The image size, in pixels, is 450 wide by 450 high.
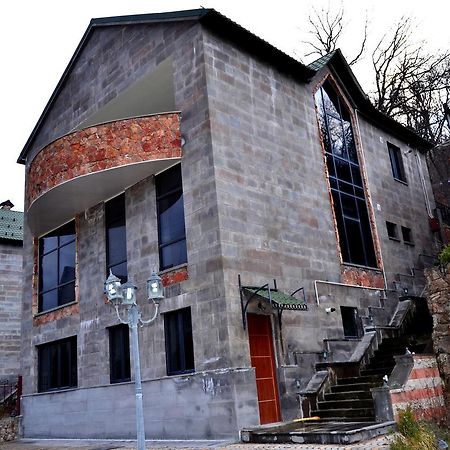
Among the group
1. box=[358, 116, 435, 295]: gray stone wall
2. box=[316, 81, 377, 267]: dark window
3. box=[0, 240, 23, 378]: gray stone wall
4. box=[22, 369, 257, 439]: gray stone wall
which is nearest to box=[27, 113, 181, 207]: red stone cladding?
box=[316, 81, 377, 267]: dark window

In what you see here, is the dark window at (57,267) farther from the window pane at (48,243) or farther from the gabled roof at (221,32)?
the gabled roof at (221,32)

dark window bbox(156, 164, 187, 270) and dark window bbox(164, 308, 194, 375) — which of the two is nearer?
dark window bbox(164, 308, 194, 375)

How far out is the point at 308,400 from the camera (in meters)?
12.9

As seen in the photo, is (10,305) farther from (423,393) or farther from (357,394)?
(423,393)

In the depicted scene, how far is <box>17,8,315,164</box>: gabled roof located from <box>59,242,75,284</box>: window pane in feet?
20.6

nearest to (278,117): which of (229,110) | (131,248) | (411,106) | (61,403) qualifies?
(229,110)

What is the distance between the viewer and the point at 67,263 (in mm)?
18203

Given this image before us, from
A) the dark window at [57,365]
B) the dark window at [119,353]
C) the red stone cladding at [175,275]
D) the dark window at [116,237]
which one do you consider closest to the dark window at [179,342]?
the red stone cladding at [175,275]

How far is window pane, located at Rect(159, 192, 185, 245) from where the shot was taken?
14.2 meters

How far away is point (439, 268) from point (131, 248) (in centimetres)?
810

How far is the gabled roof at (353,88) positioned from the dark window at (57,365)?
11939 mm

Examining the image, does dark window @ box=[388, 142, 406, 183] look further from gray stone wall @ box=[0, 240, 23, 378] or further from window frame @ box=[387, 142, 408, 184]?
gray stone wall @ box=[0, 240, 23, 378]

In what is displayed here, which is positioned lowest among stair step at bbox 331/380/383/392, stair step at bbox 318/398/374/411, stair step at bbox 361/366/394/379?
stair step at bbox 318/398/374/411

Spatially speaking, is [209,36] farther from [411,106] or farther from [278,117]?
[411,106]
